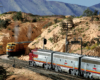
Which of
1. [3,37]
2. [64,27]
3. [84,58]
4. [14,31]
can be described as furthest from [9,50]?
[84,58]

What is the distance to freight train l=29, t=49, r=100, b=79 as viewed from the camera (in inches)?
714

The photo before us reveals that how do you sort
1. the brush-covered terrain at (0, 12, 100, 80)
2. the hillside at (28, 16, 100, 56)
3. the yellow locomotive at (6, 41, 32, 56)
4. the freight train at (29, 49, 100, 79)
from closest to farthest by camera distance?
1. the freight train at (29, 49, 100, 79)
2. the brush-covered terrain at (0, 12, 100, 80)
3. the hillside at (28, 16, 100, 56)
4. the yellow locomotive at (6, 41, 32, 56)

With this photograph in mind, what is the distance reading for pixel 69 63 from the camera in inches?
808

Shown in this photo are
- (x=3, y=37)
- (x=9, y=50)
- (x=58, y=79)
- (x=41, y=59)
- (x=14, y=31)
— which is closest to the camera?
(x=58, y=79)

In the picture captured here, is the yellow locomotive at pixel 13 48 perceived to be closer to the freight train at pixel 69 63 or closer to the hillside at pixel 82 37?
the hillside at pixel 82 37

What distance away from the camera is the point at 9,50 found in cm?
3906

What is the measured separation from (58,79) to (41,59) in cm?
665

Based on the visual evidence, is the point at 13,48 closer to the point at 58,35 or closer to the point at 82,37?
the point at 58,35

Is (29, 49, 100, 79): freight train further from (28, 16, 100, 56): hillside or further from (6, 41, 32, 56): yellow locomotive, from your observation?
(6, 41, 32, 56): yellow locomotive

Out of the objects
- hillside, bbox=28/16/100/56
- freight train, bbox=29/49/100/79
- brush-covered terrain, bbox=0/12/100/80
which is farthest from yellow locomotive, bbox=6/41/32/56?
freight train, bbox=29/49/100/79

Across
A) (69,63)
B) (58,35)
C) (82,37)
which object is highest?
(58,35)

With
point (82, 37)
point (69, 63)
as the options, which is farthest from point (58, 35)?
point (69, 63)

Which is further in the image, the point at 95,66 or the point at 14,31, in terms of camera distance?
the point at 14,31

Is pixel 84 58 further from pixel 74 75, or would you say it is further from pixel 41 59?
pixel 41 59
